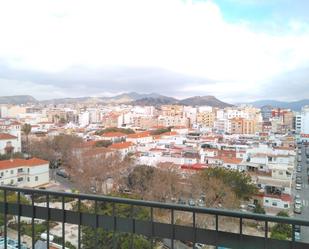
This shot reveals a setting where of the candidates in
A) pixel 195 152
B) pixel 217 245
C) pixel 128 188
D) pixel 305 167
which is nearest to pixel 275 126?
pixel 305 167

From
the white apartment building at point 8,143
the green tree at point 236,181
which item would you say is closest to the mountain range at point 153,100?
the white apartment building at point 8,143

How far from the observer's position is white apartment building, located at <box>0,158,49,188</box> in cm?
1914

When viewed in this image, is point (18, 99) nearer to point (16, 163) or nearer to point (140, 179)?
point (16, 163)

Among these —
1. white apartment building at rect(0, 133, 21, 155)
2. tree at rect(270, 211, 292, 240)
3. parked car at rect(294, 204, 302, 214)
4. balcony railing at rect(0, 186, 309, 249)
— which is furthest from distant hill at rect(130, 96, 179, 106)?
balcony railing at rect(0, 186, 309, 249)

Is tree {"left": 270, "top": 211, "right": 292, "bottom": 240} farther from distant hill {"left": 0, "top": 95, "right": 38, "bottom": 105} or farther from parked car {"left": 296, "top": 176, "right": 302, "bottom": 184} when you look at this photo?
distant hill {"left": 0, "top": 95, "right": 38, "bottom": 105}

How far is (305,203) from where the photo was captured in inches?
660

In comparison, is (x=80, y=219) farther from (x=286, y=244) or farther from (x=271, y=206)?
(x=271, y=206)

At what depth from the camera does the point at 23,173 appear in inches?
785

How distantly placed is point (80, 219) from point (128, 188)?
1595 cm

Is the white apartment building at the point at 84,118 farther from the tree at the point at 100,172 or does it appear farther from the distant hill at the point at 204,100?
the tree at the point at 100,172

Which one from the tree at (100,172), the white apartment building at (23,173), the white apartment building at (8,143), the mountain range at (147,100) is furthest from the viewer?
the mountain range at (147,100)

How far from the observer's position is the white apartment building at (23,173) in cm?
1914

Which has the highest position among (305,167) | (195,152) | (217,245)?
(217,245)

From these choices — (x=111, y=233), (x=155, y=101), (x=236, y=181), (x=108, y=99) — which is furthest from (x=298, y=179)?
(x=108, y=99)
